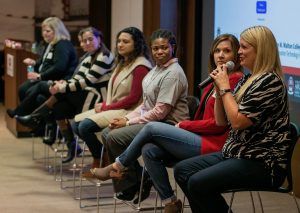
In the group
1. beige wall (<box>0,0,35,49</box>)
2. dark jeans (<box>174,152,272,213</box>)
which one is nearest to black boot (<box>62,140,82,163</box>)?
dark jeans (<box>174,152,272,213</box>)

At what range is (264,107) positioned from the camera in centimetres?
331

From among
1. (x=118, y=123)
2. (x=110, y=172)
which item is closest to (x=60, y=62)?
(x=118, y=123)

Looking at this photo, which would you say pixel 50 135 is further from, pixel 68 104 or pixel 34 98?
pixel 68 104

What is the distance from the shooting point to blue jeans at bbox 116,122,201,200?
12.6ft

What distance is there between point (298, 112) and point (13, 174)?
247 centimetres

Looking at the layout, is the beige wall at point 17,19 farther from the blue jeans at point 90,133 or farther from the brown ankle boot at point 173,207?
the brown ankle boot at point 173,207

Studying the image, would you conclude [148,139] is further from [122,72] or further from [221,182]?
[122,72]

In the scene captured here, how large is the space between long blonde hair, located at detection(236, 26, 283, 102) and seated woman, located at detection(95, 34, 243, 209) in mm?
376

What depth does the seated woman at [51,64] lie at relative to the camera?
6.02 m

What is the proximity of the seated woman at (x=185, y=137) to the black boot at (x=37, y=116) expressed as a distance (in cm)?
195

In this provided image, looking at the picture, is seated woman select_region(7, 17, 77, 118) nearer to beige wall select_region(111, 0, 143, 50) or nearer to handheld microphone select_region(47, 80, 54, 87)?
handheld microphone select_region(47, 80, 54, 87)

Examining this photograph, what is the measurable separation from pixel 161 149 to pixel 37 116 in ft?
7.03

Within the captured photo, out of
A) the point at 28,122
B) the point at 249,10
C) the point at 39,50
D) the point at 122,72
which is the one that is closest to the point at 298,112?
the point at 249,10

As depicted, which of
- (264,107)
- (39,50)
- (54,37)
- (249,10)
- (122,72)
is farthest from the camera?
(39,50)
